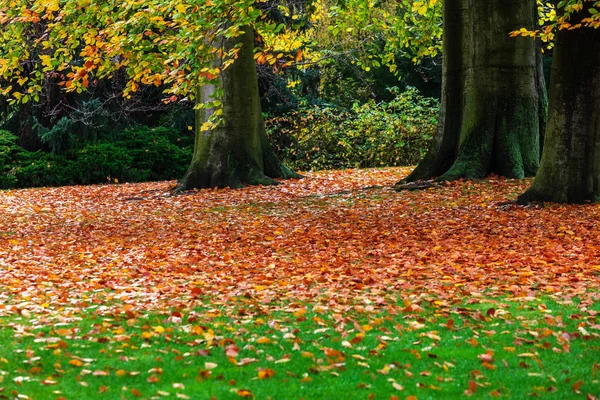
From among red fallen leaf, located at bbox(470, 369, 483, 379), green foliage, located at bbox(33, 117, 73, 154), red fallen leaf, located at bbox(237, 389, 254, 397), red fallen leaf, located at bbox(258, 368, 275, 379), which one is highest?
green foliage, located at bbox(33, 117, 73, 154)

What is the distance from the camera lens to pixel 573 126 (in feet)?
42.0

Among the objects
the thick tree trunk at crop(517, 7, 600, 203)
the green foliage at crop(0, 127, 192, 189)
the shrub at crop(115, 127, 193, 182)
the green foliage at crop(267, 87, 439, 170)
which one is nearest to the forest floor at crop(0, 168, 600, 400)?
the thick tree trunk at crop(517, 7, 600, 203)

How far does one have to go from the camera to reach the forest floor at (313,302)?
5.40 m

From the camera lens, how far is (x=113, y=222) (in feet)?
48.2

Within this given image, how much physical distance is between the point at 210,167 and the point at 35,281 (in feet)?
31.0

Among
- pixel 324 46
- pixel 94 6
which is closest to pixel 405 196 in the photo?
pixel 94 6

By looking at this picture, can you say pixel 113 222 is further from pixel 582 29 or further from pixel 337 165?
pixel 337 165

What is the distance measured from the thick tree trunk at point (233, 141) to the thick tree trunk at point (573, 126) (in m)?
7.33

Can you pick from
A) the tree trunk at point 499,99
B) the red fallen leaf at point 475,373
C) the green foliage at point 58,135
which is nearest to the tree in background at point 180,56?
the tree trunk at point 499,99

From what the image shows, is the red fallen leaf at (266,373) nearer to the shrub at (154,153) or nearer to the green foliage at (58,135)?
the green foliage at (58,135)

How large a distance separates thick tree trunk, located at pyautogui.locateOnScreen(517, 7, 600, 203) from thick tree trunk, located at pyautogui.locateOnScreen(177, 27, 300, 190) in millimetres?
7328

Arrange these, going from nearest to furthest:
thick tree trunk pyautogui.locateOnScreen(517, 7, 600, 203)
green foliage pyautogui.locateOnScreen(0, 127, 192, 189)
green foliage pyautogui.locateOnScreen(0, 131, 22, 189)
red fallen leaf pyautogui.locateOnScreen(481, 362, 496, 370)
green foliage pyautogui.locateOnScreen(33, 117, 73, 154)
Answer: red fallen leaf pyautogui.locateOnScreen(481, 362, 496, 370) → thick tree trunk pyautogui.locateOnScreen(517, 7, 600, 203) → green foliage pyautogui.locateOnScreen(33, 117, 73, 154) → green foliage pyautogui.locateOnScreen(0, 131, 22, 189) → green foliage pyautogui.locateOnScreen(0, 127, 192, 189)

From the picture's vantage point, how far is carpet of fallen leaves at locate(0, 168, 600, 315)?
8.35m

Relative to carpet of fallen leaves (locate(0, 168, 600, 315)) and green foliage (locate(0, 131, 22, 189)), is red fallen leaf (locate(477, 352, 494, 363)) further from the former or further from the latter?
green foliage (locate(0, 131, 22, 189))
